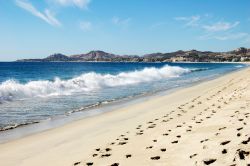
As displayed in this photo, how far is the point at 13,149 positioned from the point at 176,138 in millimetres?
4232

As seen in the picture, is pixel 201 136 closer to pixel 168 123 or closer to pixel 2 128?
pixel 168 123

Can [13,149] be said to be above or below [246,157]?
below

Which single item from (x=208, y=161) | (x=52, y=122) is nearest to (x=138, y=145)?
(x=208, y=161)

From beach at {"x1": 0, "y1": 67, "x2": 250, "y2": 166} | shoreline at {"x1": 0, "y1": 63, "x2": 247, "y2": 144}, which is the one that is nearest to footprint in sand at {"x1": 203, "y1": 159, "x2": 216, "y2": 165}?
beach at {"x1": 0, "y1": 67, "x2": 250, "y2": 166}

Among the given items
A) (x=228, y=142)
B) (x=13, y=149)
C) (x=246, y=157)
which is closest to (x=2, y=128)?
(x=13, y=149)

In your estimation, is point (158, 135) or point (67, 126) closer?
point (158, 135)

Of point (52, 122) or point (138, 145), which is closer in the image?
point (138, 145)

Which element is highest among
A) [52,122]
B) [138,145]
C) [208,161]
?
[208,161]

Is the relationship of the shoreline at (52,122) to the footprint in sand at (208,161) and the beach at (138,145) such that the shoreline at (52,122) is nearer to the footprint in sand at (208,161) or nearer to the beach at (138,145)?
the beach at (138,145)

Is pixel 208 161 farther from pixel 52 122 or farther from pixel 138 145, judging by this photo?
pixel 52 122

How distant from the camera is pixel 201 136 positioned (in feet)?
27.2

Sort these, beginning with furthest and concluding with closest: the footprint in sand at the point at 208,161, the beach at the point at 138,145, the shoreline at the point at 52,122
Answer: the shoreline at the point at 52,122 → the beach at the point at 138,145 → the footprint in sand at the point at 208,161

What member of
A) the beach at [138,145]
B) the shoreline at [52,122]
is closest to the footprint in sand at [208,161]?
the beach at [138,145]

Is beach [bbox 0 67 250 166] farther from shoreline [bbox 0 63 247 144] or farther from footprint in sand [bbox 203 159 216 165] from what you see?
shoreline [bbox 0 63 247 144]
